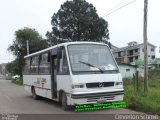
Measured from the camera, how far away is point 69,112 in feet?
44.4

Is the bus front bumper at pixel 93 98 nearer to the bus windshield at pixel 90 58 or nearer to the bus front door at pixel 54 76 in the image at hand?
the bus windshield at pixel 90 58

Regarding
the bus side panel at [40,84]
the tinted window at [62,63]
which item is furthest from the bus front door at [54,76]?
the tinted window at [62,63]

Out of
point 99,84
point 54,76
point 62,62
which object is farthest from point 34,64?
point 99,84

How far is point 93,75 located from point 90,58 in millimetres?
867

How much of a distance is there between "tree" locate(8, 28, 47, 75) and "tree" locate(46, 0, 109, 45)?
4.43m

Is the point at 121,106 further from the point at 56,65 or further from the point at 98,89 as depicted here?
the point at 56,65

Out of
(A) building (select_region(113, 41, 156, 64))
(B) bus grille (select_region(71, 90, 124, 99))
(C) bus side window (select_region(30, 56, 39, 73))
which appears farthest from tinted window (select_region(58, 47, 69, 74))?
(A) building (select_region(113, 41, 156, 64))

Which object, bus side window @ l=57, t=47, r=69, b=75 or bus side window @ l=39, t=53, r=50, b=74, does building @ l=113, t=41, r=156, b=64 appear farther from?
bus side window @ l=57, t=47, r=69, b=75

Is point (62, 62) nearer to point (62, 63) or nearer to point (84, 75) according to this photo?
point (62, 63)

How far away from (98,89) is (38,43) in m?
51.6

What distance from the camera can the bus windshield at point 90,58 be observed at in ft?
44.4

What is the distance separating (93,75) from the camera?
13.2 metres

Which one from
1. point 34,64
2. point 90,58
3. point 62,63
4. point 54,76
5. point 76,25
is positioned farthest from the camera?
point 76,25

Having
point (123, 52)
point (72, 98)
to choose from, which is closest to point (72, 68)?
point (72, 98)
